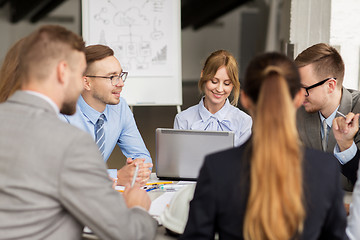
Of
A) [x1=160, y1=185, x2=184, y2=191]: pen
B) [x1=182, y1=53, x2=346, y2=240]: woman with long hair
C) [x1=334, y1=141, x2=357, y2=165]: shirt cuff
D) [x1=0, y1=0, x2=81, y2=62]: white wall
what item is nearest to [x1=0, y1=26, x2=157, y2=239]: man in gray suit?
[x1=182, y1=53, x2=346, y2=240]: woman with long hair

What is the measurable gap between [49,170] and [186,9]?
14.6ft

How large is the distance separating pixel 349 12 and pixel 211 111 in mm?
1638

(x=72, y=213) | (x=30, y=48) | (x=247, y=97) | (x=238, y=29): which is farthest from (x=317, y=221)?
(x=238, y=29)

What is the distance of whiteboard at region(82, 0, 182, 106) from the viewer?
3.75 meters

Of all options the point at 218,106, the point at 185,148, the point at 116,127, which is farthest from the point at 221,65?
the point at 185,148

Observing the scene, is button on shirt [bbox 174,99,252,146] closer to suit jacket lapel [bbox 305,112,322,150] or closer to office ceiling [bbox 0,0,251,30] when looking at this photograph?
suit jacket lapel [bbox 305,112,322,150]

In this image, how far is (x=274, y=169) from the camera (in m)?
0.91

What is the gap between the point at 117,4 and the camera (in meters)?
3.75

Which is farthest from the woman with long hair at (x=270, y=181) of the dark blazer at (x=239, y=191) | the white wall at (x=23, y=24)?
the white wall at (x=23, y=24)

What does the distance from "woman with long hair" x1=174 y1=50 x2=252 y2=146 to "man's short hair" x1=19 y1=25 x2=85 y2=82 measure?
143 cm

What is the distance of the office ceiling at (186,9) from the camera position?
16.6 feet

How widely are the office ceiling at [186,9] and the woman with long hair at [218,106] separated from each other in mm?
2710

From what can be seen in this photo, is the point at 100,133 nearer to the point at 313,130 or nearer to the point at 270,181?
the point at 313,130

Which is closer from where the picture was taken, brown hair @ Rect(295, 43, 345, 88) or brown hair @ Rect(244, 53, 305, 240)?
brown hair @ Rect(244, 53, 305, 240)
